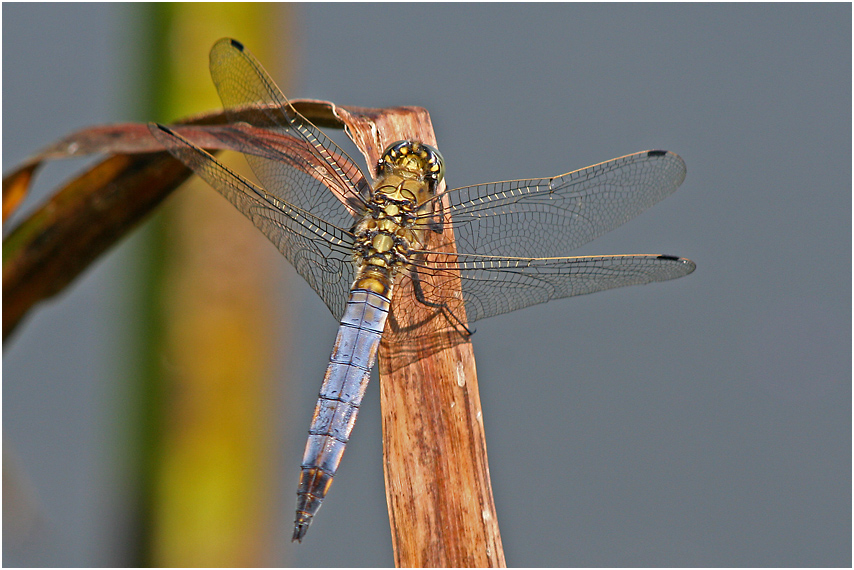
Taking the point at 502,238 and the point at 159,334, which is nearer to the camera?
the point at 502,238

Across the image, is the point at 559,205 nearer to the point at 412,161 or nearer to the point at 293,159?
the point at 412,161

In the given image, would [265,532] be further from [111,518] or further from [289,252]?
[289,252]

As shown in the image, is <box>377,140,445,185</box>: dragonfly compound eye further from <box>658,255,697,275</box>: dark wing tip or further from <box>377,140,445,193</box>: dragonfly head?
<box>658,255,697,275</box>: dark wing tip

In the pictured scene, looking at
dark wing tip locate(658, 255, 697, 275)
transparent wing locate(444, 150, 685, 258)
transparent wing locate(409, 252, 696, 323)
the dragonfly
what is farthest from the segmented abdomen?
dark wing tip locate(658, 255, 697, 275)

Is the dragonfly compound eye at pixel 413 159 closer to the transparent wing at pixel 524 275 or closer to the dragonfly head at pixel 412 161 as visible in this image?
the dragonfly head at pixel 412 161

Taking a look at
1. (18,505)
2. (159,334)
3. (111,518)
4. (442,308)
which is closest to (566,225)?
(442,308)

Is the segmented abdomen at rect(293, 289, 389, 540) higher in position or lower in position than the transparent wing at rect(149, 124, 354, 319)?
lower

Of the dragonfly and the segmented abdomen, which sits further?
the dragonfly
